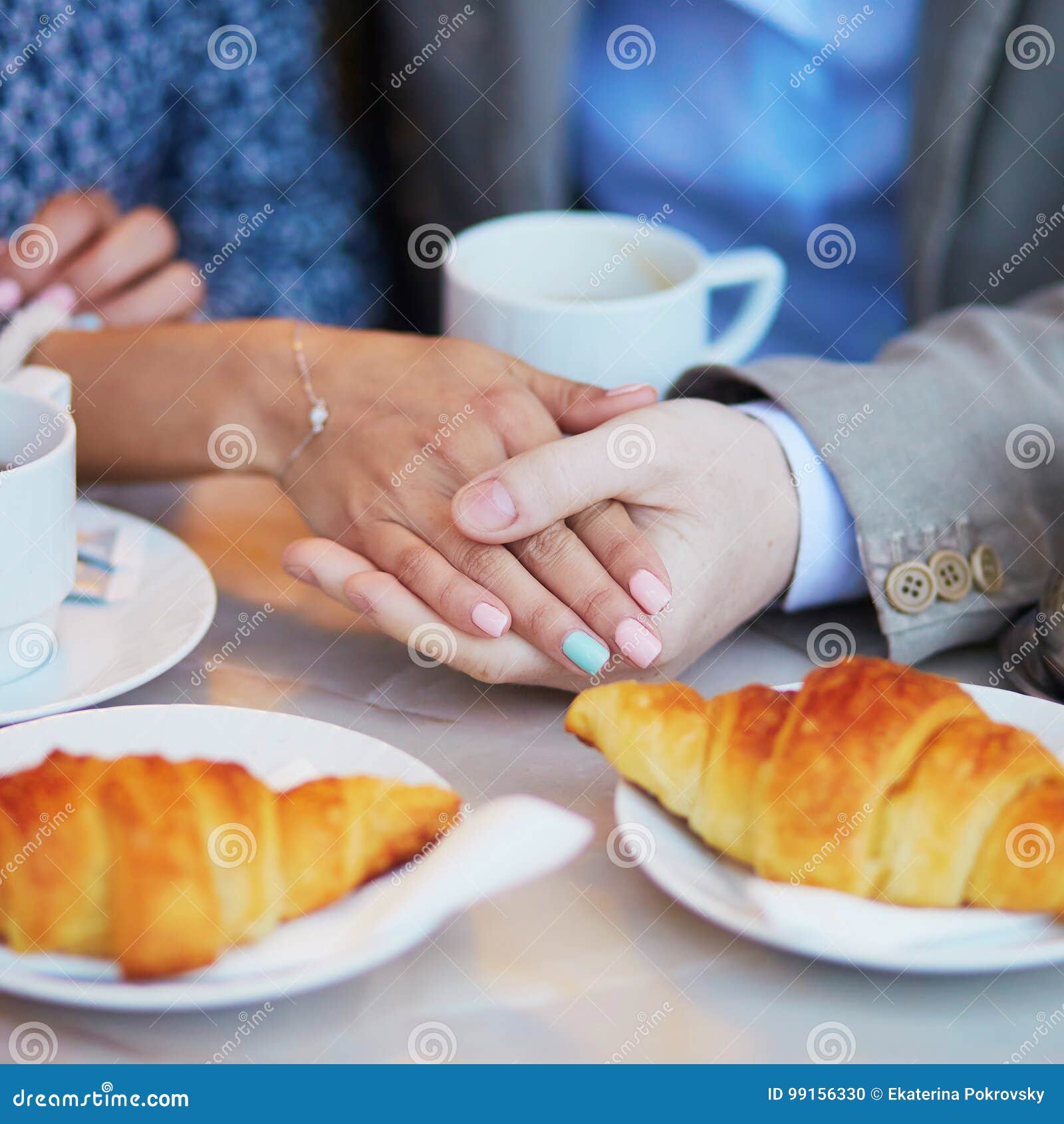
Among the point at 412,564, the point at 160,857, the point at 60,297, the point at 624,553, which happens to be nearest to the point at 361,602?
the point at 412,564

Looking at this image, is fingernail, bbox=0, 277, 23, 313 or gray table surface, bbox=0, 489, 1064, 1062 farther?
fingernail, bbox=0, 277, 23, 313

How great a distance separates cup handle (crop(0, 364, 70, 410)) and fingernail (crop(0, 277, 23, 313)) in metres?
0.34

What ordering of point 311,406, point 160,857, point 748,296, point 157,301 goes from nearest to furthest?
point 160,857
point 311,406
point 748,296
point 157,301

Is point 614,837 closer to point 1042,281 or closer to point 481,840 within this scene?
point 481,840

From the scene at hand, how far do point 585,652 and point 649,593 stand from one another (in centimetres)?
5

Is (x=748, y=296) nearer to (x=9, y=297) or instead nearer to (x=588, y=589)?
(x=588, y=589)

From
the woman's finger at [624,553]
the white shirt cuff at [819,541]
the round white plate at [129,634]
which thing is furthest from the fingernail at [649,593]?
the round white plate at [129,634]

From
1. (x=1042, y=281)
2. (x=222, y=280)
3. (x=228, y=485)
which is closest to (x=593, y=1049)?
(x=228, y=485)

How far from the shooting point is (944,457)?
2.10 ft

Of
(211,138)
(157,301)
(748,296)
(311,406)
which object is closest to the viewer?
(311,406)

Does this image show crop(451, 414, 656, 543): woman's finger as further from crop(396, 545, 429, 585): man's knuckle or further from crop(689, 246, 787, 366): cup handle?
crop(689, 246, 787, 366): cup handle

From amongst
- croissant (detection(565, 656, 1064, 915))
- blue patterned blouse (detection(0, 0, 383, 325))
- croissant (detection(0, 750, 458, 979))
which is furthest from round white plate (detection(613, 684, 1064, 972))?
blue patterned blouse (detection(0, 0, 383, 325))

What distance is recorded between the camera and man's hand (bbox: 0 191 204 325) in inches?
39.7

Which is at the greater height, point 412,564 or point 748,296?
point 748,296
